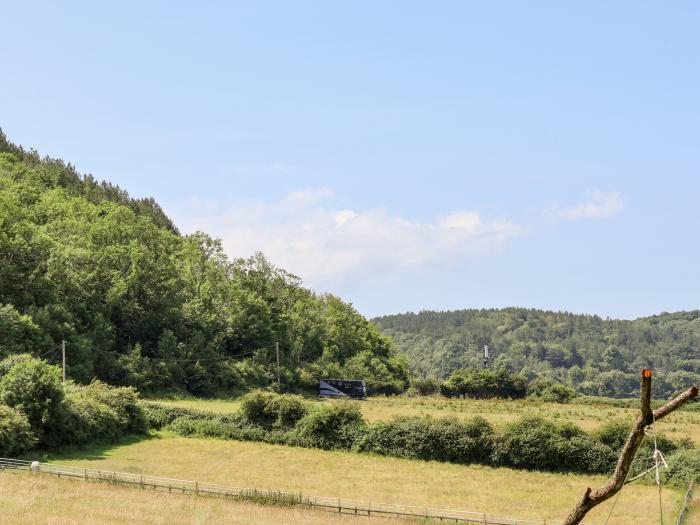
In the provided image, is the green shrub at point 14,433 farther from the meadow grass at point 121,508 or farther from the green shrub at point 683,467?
the green shrub at point 683,467

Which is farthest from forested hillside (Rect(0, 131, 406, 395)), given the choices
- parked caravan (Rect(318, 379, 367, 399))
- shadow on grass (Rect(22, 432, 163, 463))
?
shadow on grass (Rect(22, 432, 163, 463))

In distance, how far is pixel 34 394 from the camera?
175 ft

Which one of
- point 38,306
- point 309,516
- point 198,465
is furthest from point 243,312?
point 309,516

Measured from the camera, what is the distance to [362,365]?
120438 millimetres

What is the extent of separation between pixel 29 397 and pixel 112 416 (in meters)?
7.87

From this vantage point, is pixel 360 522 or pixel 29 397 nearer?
pixel 360 522

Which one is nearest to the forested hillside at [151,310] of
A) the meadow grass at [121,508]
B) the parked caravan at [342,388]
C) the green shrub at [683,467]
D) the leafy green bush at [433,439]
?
the parked caravan at [342,388]

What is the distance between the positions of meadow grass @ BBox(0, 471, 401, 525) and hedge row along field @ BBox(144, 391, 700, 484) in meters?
19.3

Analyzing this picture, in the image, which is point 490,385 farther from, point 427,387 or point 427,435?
point 427,435

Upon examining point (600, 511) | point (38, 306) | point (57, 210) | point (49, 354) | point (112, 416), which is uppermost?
point (57, 210)

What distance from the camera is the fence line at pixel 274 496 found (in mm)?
37000

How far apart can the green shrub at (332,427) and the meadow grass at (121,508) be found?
2028 centimetres

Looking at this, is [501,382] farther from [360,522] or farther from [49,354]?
[360,522]

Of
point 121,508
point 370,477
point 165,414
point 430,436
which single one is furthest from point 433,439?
point 121,508
